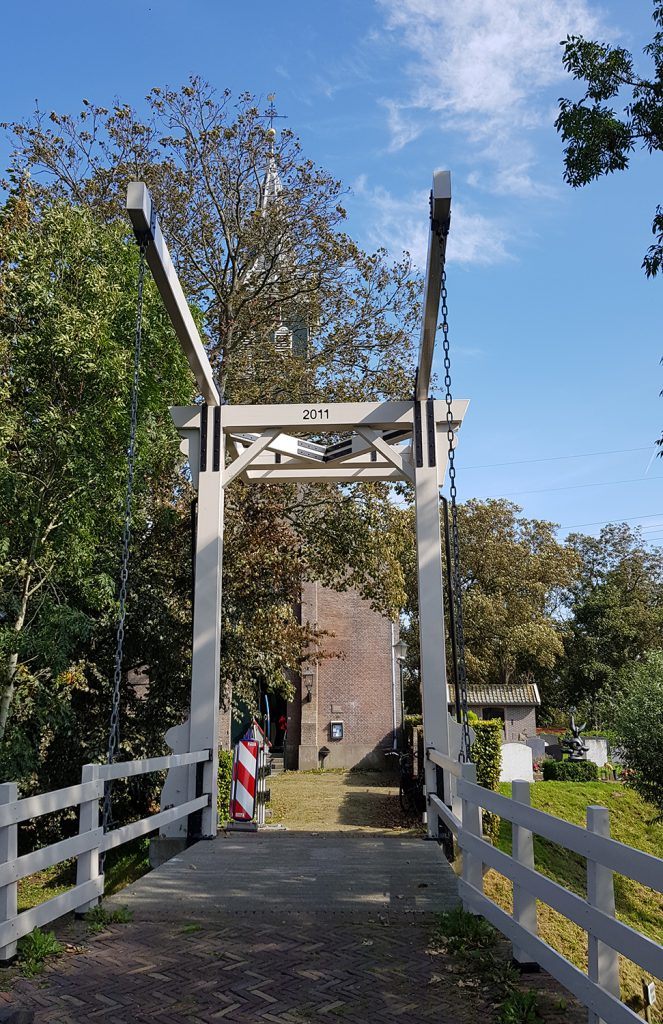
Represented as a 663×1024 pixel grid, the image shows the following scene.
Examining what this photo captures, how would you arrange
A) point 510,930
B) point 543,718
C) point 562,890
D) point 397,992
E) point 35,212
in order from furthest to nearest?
point 543,718, point 35,212, point 510,930, point 397,992, point 562,890

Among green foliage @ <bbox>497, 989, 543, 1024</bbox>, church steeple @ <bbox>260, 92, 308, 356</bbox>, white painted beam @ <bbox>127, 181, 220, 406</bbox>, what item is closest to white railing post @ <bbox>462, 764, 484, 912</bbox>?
green foliage @ <bbox>497, 989, 543, 1024</bbox>

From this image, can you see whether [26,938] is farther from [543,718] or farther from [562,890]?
[543,718]

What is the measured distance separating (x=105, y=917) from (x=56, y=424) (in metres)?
6.49

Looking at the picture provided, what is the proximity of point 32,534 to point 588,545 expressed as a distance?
130 ft

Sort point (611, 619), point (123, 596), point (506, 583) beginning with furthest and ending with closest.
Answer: point (611, 619) < point (506, 583) < point (123, 596)

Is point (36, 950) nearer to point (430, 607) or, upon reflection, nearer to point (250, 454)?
point (430, 607)

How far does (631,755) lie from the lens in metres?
16.1

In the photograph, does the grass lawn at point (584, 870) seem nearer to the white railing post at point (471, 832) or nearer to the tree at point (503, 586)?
the white railing post at point (471, 832)

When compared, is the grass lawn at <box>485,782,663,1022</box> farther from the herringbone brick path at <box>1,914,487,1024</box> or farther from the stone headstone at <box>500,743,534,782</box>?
the herringbone brick path at <box>1,914,487,1024</box>

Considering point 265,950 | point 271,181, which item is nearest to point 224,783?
point 265,950

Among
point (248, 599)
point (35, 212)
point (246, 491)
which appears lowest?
point (248, 599)

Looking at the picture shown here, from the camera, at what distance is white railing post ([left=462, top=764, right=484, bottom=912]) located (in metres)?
4.57

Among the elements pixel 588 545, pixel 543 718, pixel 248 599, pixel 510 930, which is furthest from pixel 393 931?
pixel 588 545

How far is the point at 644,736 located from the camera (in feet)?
51.7
